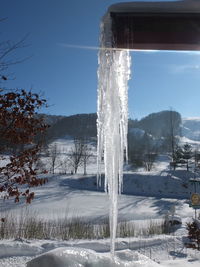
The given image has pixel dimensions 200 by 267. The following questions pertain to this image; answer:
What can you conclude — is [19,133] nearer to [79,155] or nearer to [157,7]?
[157,7]

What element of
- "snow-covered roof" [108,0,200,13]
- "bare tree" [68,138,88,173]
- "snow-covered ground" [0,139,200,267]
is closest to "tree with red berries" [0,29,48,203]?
"snow-covered ground" [0,139,200,267]

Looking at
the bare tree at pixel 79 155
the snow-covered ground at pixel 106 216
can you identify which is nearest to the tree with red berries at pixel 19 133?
the snow-covered ground at pixel 106 216

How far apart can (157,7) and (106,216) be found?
41.2ft

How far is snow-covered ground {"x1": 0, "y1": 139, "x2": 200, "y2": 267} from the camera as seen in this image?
243 cm

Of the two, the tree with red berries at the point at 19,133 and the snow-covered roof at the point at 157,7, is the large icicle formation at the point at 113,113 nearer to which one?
the snow-covered roof at the point at 157,7

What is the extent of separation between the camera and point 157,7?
1.17 meters

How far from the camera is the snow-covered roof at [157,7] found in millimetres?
1173

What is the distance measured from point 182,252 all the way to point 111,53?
5.06 meters

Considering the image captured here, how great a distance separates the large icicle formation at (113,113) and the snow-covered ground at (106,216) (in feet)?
2.09

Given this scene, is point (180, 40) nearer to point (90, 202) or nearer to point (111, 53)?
point (111, 53)

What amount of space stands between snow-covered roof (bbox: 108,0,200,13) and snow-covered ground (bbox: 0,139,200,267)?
190cm

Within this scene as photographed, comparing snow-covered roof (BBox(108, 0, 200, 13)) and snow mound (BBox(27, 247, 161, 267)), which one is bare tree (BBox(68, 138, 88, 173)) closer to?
snow mound (BBox(27, 247, 161, 267))

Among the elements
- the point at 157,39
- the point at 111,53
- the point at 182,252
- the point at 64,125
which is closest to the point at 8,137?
the point at 111,53

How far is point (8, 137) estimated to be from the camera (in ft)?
13.7
